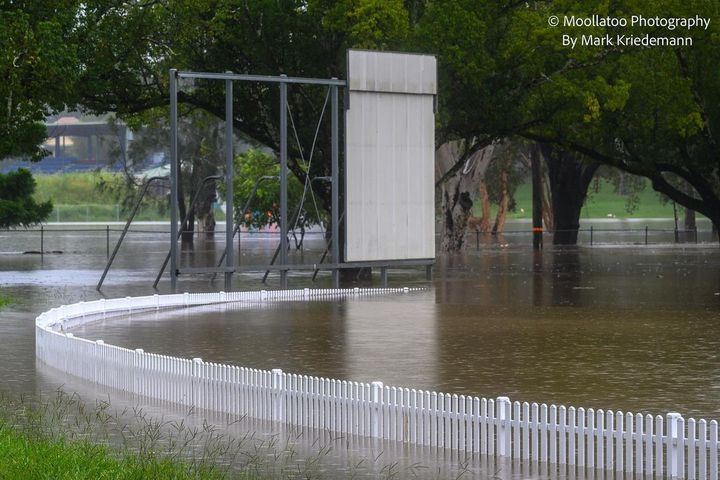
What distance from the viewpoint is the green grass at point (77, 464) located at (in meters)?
11.0

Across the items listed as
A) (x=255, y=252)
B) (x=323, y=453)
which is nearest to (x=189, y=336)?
(x=323, y=453)

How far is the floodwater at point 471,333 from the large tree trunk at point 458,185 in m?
10.7

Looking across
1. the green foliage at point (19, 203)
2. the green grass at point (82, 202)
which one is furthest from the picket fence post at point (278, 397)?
the green grass at point (82, 202)

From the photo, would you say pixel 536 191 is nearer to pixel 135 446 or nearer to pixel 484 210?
pixel 484 210

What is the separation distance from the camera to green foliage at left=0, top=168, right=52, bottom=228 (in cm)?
4275

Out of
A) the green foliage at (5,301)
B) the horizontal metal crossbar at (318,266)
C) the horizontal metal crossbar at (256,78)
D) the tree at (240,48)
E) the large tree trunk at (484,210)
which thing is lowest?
the green foliage at (5,301)

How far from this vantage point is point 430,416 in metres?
13.4

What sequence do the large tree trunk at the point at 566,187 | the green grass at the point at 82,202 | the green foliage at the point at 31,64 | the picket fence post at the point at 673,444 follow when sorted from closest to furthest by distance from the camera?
the picket fence post at the point at 673,444 < the green foliage at the point at 31,64 < the large tree trunk at the point at 566,187 < the green grass at the point at 82,202

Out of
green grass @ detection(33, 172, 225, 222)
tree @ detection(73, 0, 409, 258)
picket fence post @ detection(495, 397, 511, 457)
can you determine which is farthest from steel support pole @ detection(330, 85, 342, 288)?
green grass @ detection(33, 172, 225, 222)

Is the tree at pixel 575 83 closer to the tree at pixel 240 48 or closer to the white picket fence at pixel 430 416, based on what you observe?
the tree at pixel 240 48

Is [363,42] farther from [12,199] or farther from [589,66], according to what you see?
[12,199]

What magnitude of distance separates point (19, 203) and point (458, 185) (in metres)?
21.7

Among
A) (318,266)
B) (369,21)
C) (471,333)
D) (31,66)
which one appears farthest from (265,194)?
(471,333)

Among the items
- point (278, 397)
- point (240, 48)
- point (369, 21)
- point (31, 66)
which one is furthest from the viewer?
point (240, 48)
